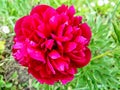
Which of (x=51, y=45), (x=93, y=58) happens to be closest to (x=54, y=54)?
(x=51, y=45)

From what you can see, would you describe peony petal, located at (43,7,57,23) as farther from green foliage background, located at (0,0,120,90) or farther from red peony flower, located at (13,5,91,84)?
green foliage background, located at (0,0,120,90)

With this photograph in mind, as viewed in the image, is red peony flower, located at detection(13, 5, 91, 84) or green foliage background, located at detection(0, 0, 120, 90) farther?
green foliage background, located at detection(0, 0, 120, 90)

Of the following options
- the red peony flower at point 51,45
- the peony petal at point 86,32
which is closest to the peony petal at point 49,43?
the red peony flower at point 51,45

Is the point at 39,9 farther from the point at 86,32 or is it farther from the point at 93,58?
the point at 93,58

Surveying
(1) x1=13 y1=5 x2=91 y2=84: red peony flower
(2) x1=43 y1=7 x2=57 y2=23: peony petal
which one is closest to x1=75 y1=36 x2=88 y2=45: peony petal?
(1) x1=13 y1=5 x2=91 y2=84: red peony flower

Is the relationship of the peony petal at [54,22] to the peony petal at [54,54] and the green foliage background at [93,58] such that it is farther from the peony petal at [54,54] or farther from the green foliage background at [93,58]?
the green foliage background at [93,58]

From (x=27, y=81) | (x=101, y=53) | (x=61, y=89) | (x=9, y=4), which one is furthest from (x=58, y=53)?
(x=9, y=4)
